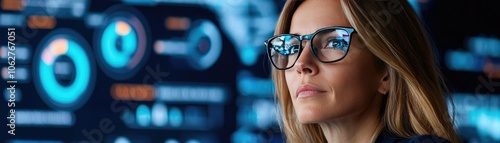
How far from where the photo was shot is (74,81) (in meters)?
2.26

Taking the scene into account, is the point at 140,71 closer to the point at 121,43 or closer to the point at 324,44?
the point at 121,43

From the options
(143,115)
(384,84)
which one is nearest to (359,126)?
(384,84)

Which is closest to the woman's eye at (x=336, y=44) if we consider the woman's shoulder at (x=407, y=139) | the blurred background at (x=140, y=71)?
the woman's shoulder at (x=407, y=139)

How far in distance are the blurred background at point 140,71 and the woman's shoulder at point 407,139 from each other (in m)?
1.29

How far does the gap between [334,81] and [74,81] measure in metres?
1.32

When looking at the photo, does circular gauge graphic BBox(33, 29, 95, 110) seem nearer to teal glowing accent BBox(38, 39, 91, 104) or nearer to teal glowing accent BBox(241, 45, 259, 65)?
teal glowing accent BBox(38, 39, 91, 104)

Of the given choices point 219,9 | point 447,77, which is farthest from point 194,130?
point 447,77

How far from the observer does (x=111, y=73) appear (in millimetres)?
2293

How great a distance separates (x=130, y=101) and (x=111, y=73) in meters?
0.09

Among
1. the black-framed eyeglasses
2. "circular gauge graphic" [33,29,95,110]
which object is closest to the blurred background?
"circular gauge graphic" [33,29,95,110]

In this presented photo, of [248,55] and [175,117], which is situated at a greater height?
[248,55]

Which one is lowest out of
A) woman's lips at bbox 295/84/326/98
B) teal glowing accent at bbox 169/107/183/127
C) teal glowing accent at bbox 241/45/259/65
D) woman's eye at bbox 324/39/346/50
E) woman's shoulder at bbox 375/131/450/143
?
teal glowing accent at bbox 169/107/183/127

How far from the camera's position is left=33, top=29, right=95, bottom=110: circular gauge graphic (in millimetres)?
2234

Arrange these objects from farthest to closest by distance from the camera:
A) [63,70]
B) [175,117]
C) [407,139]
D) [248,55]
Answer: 1. [248,55]
2. [175,117]
3. [63,70]
4. [407,139]
